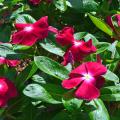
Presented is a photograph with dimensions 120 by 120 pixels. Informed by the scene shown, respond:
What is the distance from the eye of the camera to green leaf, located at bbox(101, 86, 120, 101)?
4.02 ft

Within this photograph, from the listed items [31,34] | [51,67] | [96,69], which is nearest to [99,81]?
[96,69]

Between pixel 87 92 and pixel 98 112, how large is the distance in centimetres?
10

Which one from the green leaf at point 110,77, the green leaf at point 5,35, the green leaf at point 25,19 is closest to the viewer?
the green leaf at point 110,77

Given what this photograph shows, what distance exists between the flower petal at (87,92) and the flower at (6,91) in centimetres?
21

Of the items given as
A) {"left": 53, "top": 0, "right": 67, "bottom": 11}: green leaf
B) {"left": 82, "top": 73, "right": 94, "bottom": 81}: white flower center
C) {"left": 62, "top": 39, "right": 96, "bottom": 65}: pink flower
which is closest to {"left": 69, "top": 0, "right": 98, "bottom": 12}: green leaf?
{"left": 53, "top": 0, "right": 67, "bottom": 11}: green leaf

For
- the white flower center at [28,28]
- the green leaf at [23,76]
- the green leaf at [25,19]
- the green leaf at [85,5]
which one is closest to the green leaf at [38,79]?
the green leaf at [23,76]

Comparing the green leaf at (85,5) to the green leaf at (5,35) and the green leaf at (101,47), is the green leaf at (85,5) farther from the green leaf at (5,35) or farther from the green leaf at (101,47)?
the green leaf at (101,47)

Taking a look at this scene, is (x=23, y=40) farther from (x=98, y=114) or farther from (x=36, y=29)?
(x=98, y=114)

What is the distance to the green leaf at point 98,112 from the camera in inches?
46.6

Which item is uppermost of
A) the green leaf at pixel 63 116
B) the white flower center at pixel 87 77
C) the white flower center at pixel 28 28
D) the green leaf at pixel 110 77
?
the white flower center at pixel 28 28

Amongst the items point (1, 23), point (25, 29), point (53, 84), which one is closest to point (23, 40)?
point (25, 29)

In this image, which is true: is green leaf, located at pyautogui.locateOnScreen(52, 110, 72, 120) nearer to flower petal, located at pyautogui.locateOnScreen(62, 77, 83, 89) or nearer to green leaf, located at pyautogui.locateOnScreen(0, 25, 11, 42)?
flower petal, located at pyautogui.locateOnScreen(62, 77, 83, 89)

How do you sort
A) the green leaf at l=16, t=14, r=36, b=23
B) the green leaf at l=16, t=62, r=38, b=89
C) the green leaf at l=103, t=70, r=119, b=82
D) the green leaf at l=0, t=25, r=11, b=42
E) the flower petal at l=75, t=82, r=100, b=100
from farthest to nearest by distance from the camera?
the green leaf at l=0, t=25, r=11, b=42, the green leaf at l=16, t=14, r=36, b=23, the green leaf at l=16, t=62, r=38, b=89, the green leaf at l=103, t=70, r=119, b=82, the flower petal at l=75, t=82, r=100, b=100

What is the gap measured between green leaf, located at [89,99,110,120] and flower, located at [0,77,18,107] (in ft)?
0.69
